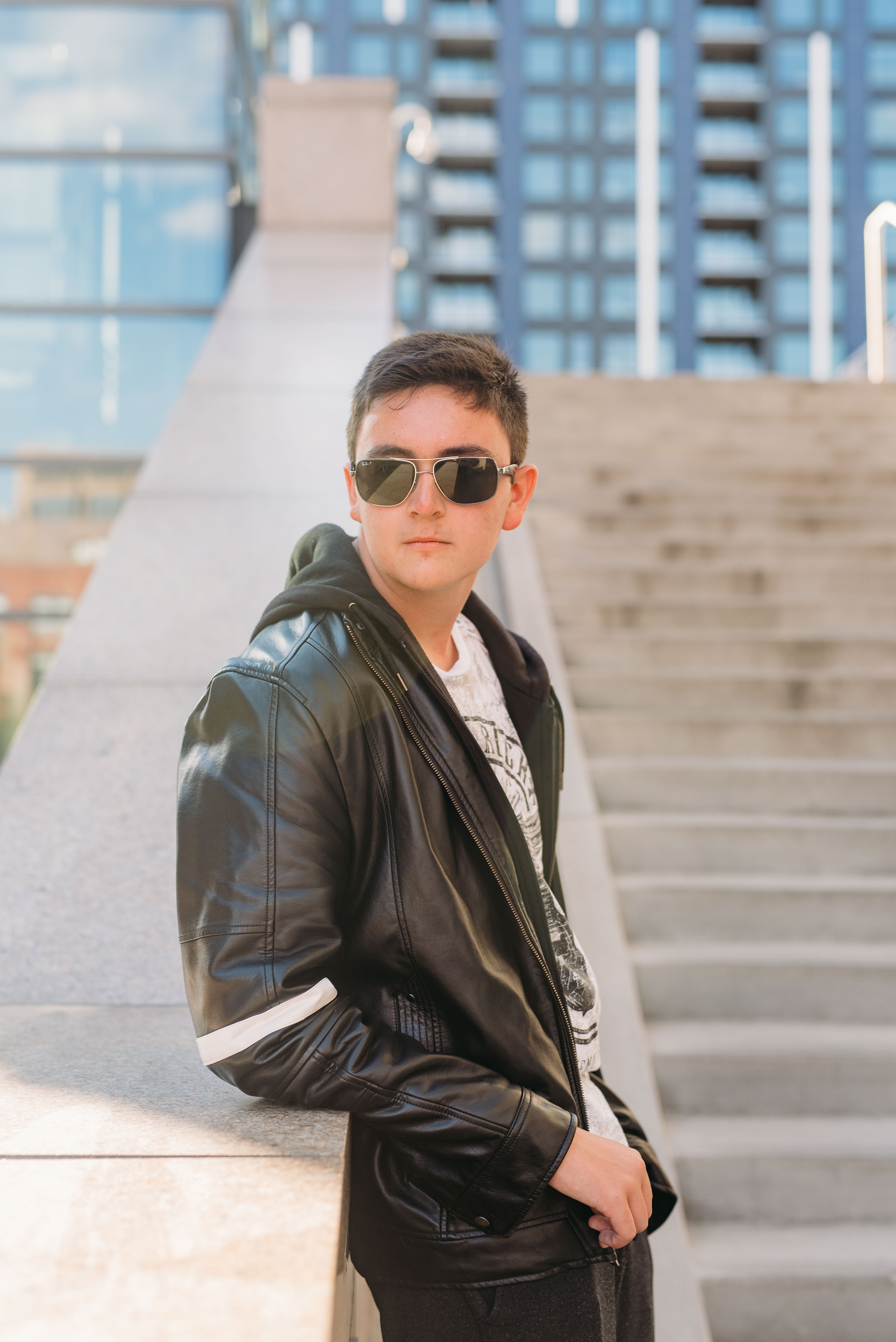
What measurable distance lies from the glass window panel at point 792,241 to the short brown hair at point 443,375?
5870 centimetres

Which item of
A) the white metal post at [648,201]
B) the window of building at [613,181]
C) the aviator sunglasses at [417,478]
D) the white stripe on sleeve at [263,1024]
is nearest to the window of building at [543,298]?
the white metal post at [648,201]

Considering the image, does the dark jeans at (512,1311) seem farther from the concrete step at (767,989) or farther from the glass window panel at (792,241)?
the glass window panel at (792,241)

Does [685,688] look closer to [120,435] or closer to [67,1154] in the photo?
[67,1154]

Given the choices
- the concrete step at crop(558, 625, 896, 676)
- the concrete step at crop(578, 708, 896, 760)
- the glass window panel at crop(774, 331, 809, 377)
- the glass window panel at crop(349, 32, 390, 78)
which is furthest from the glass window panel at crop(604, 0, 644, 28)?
the concrete step at crop(578, 708, 896, 760)

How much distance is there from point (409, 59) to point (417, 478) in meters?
63.0

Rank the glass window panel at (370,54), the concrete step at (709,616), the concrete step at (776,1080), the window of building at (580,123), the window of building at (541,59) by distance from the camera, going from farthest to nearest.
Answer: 1. the glass window panel at (370,54)
2. the window of building at (580,123)
3. the window of building at (541,59)
4. the concrete step at (709,616)
5. the concrete step at (776,1080)

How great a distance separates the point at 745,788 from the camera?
4.07 m

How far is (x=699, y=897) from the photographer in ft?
11.7

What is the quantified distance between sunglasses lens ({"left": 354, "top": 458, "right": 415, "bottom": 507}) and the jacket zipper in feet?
0.64

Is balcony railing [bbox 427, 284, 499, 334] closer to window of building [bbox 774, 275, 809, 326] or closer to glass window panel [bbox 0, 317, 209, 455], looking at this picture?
window of building [bbox 774, 275, 809, 326]

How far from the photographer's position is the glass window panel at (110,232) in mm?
9109

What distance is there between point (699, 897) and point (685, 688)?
122cm

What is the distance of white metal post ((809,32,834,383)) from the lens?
5334 cm

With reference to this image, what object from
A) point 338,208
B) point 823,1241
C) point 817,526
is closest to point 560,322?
point 338,208
